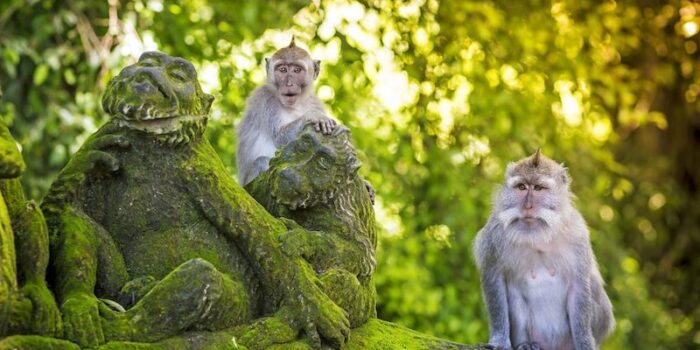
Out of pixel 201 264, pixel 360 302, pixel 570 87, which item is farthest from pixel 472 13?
pixel 201 264

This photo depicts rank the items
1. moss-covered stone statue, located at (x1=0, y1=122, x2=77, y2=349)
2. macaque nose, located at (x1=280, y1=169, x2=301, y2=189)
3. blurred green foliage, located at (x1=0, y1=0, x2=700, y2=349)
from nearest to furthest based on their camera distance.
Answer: moss-covered stone statue, located at (x1=0, y1=122, x2=77, y2=349), macaque nose, located at (x1=280, y1=169, x2=301, y2=189), blurred green foliage, located at (x1=0, y1=0, x2=700, y2=349)

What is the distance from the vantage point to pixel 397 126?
10.7 m

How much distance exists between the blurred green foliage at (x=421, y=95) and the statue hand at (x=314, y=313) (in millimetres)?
4190

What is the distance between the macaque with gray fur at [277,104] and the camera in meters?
7.60

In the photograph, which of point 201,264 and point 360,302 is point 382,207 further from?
point 201,264

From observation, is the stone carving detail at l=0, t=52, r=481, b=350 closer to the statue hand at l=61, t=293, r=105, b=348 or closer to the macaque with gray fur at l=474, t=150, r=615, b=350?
the statue hand at l=61, t=293, r=105, b=348

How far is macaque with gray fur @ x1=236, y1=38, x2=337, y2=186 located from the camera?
7598 mm

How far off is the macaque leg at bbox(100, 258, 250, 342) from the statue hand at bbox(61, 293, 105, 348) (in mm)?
44

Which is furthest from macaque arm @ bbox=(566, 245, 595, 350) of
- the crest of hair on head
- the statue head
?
the statue head

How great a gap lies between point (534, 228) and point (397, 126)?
→ 15.3 feet

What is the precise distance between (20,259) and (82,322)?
0.35m

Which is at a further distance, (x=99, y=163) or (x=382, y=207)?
(x=382, y=207)

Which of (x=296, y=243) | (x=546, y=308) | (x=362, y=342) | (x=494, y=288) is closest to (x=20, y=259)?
(x=296, y=243)

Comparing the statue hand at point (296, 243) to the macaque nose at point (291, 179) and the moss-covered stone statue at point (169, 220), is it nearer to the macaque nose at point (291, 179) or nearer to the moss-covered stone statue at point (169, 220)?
the moss-covered stone statue at point (169, 220)
